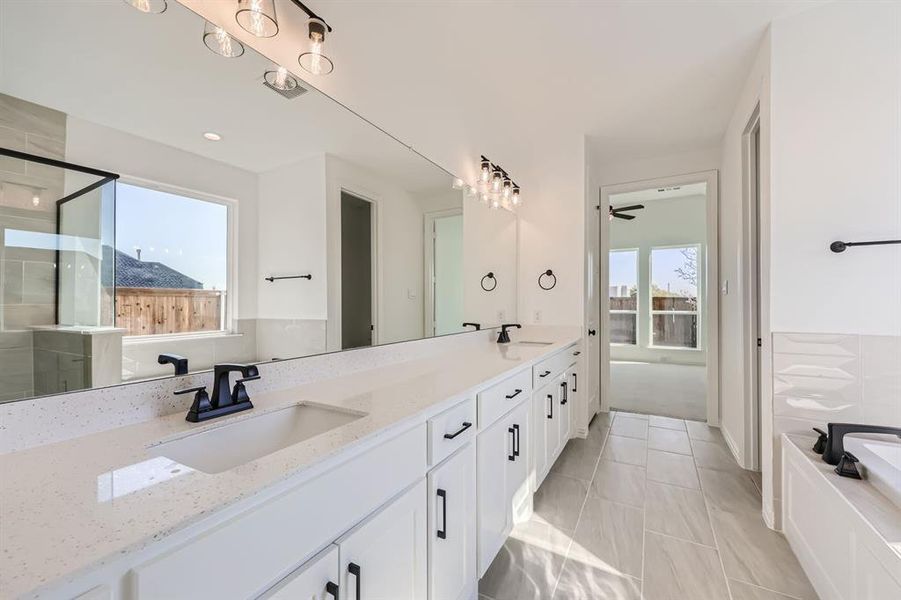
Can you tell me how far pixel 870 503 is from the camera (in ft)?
4.15

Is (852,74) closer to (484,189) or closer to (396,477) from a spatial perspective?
(484,189)

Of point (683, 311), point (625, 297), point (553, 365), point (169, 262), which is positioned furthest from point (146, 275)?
point (683, 311)

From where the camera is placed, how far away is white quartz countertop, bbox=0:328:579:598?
17.4 inches

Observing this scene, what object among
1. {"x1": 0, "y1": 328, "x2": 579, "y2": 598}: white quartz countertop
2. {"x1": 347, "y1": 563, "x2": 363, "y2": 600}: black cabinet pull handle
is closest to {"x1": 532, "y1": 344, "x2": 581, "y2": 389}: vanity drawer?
{"x1": 0, "y1": 328, "x2": 579, "y2": 598}: white quartz countertop

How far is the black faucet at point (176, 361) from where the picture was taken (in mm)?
978

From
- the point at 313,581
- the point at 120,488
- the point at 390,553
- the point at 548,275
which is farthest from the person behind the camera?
the point at 548,275

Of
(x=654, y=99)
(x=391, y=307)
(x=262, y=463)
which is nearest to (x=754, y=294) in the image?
(x=654, y=99)

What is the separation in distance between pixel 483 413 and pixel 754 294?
2.36 m

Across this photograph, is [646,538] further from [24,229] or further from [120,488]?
[24,229]

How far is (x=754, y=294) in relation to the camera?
258cm

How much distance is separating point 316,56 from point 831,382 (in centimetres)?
275

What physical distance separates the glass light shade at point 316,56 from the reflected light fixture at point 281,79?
0.12 metres

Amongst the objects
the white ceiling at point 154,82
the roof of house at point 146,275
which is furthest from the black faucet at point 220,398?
the white ceiling at point 154,82

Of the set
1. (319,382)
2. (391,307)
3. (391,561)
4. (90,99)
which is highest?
(90,99)
